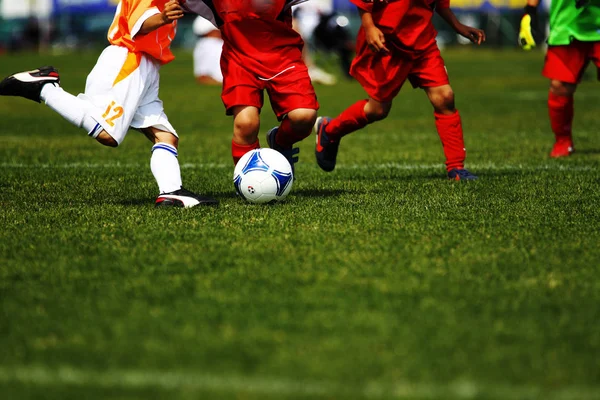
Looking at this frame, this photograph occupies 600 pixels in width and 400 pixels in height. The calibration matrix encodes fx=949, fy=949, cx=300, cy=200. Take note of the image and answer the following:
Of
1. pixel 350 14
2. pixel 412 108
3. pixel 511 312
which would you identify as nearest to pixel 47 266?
pixel 511 312

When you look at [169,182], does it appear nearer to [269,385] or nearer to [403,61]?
[403,61]

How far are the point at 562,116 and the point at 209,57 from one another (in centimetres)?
1083

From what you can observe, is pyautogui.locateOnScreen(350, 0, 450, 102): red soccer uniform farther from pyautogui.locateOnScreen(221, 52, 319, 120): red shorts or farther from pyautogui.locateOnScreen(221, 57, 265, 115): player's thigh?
pyautogui.locateOnScreen(221, 57, 265, 115): player's thigh

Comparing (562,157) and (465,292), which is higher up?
(465,292)

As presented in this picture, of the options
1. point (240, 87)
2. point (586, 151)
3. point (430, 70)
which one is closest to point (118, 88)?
point (240, 87)

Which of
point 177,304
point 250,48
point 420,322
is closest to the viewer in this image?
point 420,322

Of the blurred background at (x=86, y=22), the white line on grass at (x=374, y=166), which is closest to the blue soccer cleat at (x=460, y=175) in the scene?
the white line on grass at (x=374, y=166)

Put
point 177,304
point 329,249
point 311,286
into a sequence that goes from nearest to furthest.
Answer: point 177,304 → point 311,286 → point 329,249

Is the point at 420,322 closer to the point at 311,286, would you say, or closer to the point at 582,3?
the point at 311,286

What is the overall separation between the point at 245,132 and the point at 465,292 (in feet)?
7.71

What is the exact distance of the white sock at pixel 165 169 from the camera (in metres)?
5.12

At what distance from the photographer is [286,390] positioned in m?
2.38

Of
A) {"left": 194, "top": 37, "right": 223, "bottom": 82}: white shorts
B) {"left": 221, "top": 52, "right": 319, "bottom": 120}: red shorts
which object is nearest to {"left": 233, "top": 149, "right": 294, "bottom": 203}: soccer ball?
{"left": 221, "top": 52, "right": 319, "bottom": 120}: red shorts

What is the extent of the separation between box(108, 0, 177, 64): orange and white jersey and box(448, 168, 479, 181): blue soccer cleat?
2.04 metres
